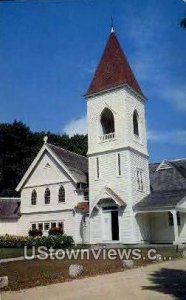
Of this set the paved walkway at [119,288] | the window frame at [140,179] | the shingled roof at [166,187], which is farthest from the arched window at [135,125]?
the paved walkway at [119,288]

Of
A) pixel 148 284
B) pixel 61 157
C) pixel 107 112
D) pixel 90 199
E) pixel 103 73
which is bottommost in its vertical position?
pixel 148 284

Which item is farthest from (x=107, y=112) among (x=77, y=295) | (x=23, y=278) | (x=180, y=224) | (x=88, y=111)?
(x=77, y=295)

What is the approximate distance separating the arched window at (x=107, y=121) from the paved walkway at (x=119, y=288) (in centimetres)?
1025

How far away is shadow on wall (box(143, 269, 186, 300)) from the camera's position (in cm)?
591

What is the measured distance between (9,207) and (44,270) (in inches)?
542

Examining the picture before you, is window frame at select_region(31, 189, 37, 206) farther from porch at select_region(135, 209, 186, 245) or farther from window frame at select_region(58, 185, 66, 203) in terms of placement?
porch at select_region(135, 209, 186, 245)

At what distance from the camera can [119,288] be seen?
20.4 ft

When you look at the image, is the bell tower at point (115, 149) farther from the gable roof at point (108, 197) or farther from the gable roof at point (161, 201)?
the gable roof at point (161, 201)

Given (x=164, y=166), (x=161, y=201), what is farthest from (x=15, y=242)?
(x=164, y=166)

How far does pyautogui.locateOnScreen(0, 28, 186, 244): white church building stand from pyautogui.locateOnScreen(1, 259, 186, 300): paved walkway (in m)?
8.06

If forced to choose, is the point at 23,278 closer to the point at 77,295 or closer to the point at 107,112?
the point at 77,295

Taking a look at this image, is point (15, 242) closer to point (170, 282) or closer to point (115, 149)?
point (115, 149)

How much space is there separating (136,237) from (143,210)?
1.12 metres

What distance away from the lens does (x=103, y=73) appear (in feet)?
59.2
